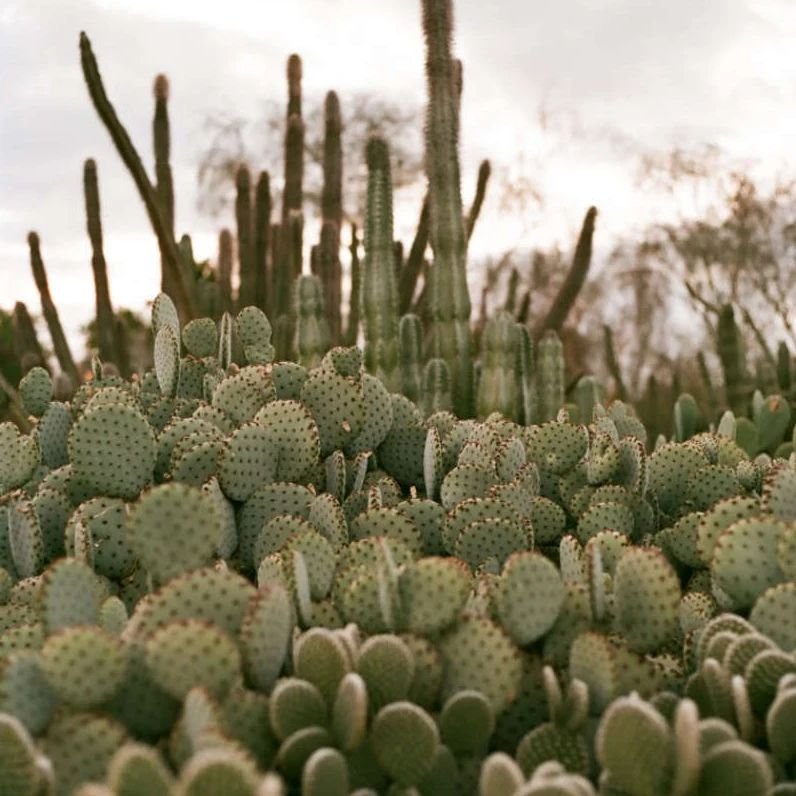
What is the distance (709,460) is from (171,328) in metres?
1.46

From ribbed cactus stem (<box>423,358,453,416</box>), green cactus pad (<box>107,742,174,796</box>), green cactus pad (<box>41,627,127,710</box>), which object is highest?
ribbed cactus stem (<box>423,358,453,416</box>)

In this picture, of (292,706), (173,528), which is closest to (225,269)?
(173,528)

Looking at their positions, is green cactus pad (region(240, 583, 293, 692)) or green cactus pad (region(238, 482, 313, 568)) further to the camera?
green cactus pad (region(238, 482, 313, 568))

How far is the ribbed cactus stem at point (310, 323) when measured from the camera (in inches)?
196

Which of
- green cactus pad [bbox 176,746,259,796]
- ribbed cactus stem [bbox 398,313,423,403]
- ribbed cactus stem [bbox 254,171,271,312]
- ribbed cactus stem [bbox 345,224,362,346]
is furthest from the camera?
ribbed cactus stem [bbox 345,224,362,346]

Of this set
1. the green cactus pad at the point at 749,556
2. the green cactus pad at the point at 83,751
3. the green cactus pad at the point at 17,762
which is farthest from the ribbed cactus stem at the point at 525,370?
the green cactus pad at the point at 17,762

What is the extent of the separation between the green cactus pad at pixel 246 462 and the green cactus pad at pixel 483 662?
32.5 inches

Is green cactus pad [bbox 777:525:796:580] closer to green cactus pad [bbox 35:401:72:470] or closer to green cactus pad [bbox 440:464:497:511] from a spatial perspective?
green cactus pad [bbox 440:464:497:511]

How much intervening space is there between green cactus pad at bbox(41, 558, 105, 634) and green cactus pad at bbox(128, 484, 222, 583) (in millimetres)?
124

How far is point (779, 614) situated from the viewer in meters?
1.90

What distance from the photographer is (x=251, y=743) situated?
5.24 ft

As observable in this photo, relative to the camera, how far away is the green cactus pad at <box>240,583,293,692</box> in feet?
5.41

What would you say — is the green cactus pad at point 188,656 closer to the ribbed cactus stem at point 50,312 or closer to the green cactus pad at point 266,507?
the green cactus pad at point 266,507

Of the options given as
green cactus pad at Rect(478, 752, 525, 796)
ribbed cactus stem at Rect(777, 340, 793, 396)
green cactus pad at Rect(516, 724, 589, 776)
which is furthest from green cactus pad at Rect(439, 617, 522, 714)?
ribbed cactus stem at Rect(777, 340, 793, 396)
